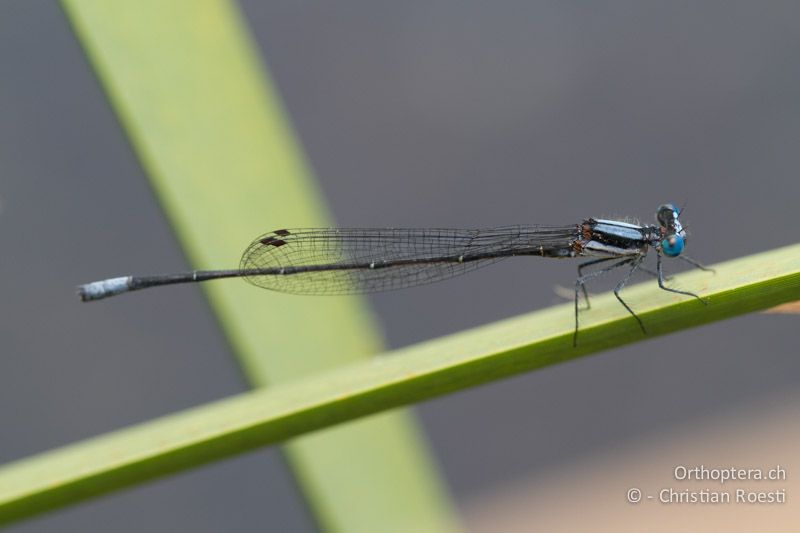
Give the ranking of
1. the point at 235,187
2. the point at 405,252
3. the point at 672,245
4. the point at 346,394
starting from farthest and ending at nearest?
the point at 405,252
the point at 672,245
the point at 235,187
the point at 346,394

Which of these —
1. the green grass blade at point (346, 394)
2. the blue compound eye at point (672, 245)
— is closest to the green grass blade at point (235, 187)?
the green grass blade at point (346, 394)

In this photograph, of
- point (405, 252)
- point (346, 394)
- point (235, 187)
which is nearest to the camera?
point (346, 394)

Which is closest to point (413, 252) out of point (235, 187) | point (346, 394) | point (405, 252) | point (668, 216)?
point (405, 252)

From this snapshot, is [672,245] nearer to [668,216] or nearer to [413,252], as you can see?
[668,216]

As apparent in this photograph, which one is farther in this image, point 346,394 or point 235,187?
point 235,187

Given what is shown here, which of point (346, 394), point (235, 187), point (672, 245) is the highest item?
point (235, 187)

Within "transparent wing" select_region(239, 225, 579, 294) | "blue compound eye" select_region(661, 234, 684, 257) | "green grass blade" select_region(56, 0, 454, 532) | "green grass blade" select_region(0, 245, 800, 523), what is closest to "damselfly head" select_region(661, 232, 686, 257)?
"blue compound eye" select_region(661, 234, 684, 257)

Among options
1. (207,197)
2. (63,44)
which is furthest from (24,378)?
(207,197)
